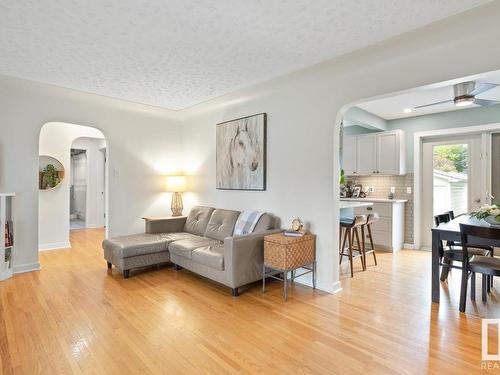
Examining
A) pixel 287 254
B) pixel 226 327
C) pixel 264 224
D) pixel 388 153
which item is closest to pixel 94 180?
pixel 264 224

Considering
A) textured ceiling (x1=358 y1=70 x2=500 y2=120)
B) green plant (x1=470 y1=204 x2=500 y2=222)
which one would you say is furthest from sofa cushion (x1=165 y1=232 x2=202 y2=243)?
green plant (x1=470 y1=204 x2=500 y2=222)

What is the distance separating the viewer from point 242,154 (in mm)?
4262

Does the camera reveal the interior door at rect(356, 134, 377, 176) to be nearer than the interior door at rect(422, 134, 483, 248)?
No

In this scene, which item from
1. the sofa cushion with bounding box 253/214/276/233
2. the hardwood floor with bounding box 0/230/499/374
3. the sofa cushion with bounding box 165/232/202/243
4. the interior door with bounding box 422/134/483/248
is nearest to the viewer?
the hardwood floor with bounding box 0/230/499/374

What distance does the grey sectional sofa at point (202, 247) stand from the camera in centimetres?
311

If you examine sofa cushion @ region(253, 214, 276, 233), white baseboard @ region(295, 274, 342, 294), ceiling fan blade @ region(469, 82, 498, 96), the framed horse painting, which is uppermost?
ceiling fan blade @ region(469, 82, 498, 96)

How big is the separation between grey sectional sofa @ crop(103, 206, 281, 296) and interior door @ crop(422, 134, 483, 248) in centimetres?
334

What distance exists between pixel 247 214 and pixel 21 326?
99.4 inches

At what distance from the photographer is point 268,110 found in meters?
3.91

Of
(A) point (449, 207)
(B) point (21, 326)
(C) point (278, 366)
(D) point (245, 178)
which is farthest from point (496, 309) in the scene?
(B) point (21, 326)

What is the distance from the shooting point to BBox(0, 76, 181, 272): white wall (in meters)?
3.78

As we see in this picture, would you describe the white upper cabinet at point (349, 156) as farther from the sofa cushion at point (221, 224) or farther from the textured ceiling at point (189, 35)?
the textured ceiling at point (189, 35)

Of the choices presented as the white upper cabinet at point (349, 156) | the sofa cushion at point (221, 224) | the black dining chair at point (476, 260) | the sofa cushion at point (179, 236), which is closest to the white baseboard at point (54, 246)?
the sofa cushion at point (179, 236)

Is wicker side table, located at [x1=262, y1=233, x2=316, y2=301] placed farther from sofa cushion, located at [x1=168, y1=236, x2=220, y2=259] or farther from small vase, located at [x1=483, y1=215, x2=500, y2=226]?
small vase, located at [x1=483, y1=215, x2=500, y2=226]
